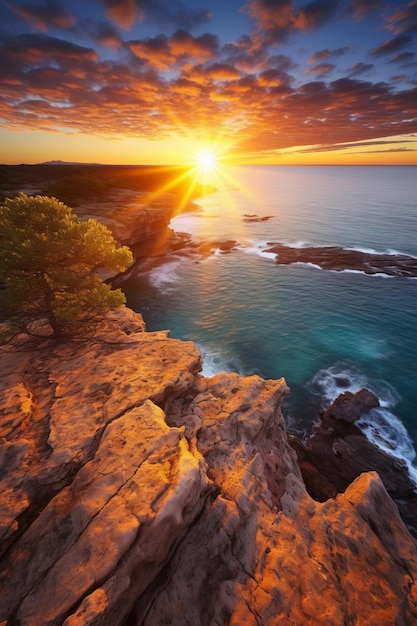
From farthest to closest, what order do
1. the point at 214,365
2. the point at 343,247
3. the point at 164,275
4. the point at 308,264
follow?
the point at 343,247, the point at 308,264, the point at 164,275, the point at 214,365

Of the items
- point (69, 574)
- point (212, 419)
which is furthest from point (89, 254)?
point (69, 574)

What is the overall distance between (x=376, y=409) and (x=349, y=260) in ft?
140

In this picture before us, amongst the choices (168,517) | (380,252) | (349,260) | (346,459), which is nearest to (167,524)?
(168,517)

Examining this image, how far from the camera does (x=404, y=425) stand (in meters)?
24.9

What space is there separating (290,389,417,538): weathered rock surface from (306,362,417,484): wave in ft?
2.16

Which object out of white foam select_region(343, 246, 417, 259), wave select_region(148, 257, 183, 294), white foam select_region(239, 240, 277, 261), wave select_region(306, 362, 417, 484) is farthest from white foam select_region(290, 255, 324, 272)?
wave select_region(306, 362, 417, 484)

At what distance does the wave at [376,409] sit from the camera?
23.1m

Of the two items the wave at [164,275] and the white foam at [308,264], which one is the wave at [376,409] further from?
the wave at [164,275]

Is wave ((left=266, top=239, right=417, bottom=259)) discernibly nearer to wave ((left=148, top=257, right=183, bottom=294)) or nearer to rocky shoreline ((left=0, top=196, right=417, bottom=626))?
wave ((left=148, top=257, right=183, bottom=294))

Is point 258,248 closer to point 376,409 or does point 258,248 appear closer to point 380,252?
point 380,252

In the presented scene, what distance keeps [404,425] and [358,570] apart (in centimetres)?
1963

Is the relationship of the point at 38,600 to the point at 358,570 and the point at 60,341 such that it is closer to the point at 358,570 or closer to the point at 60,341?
the point at 358,570

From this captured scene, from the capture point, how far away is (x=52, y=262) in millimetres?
16188

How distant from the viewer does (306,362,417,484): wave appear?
23094mm
